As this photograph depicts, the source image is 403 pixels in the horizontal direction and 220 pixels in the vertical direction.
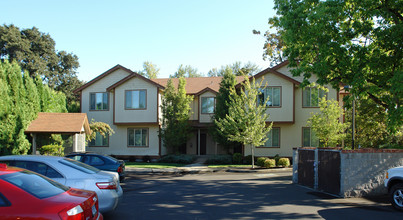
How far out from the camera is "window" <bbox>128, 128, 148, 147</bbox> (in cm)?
2809

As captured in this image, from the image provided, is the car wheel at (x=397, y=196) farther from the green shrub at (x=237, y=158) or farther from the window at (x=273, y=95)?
the window at (x=273, y=95)

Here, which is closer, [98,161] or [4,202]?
[4,202]

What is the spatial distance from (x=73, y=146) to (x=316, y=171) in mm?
15985

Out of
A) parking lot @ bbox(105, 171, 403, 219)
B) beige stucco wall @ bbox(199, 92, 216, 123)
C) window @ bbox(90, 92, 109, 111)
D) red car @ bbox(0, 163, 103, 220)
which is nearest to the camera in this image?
red car @ bbox(0, 163, 103, 220)

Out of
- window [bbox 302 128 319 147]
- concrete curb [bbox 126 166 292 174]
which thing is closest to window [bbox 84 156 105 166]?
concrete curb [bbox 126 166 292 174]

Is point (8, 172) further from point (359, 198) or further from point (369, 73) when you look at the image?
point (369, 73)

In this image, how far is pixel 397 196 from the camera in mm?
9516

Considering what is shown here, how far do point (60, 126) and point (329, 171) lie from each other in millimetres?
16734

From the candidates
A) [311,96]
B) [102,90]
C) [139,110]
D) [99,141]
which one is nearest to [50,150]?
[99,141]

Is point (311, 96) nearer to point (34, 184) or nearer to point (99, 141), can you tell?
point (99, 141)

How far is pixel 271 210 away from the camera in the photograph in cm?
937

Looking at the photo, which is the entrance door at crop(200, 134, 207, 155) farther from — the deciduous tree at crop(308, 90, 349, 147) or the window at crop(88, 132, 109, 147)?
the deciduous tree at crop(308, 90, 349, 147)

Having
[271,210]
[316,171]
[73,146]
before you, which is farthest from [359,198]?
[73,146]

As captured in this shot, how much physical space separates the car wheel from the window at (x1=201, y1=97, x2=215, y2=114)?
19.6m
